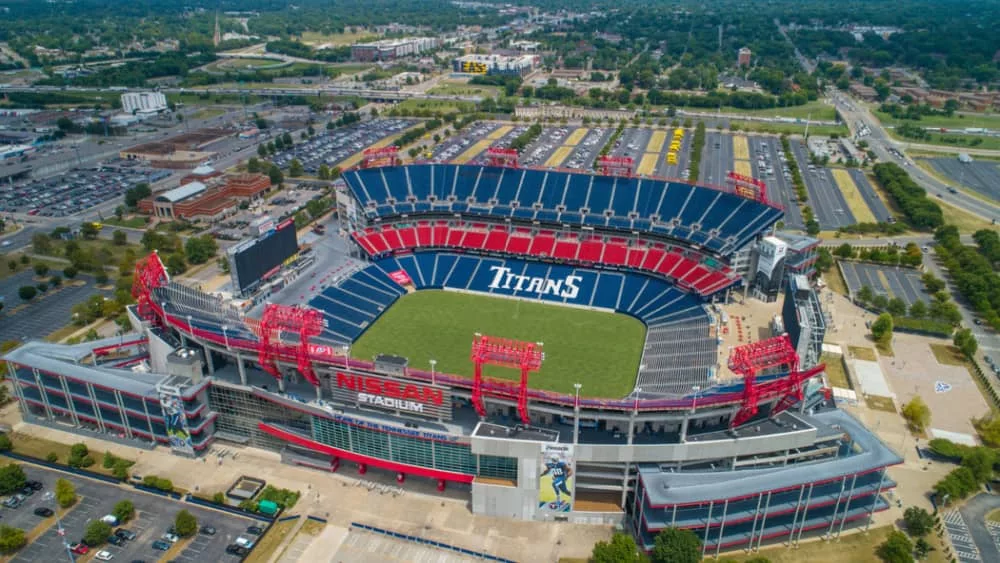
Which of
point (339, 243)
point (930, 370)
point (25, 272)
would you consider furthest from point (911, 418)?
point (25, 272)

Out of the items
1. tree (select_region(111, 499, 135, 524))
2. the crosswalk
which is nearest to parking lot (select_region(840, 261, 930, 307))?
the crosswalk

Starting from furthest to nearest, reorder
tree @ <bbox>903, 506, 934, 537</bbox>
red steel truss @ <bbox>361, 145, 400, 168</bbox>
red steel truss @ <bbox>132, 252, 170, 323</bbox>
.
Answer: red steel truss @ <bbox>361, 145, 400, 168</bbox>, red steel truss @ <bbox>132, 252, 170, 323</bbox>, tree @ <bbox>903, 506, 934, 537</bbox>

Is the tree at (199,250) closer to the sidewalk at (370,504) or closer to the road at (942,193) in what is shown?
the sidewalk at (370,504)

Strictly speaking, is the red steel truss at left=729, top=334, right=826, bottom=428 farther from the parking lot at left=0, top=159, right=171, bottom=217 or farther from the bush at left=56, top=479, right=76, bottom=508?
the parking lot at left=0, top=159, right=171, bottom=217

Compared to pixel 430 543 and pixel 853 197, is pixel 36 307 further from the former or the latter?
pixel 853 197

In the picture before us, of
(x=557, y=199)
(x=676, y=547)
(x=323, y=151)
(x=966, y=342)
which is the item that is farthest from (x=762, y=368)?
(x=323, y=151)
